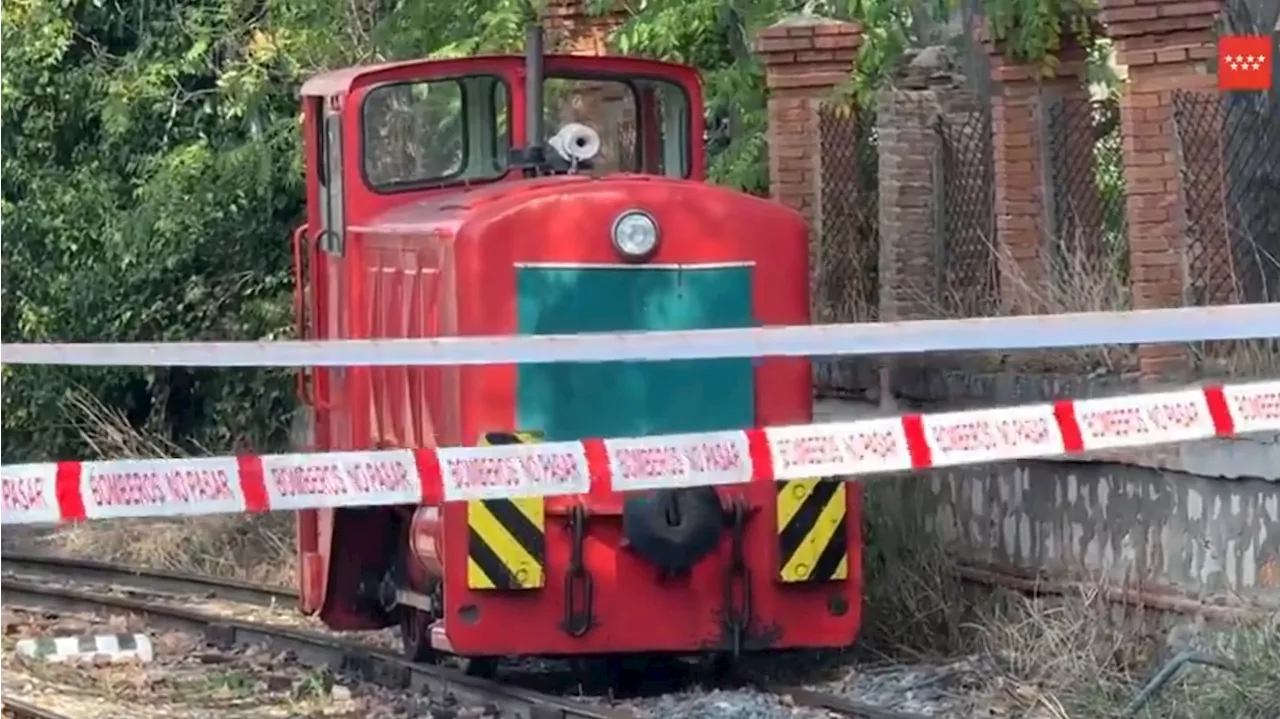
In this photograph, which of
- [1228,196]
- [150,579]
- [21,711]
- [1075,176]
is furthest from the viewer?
[150,579]

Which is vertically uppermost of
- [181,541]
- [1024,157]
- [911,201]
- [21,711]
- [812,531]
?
[1024,157]

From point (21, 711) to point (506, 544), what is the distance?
2.22 metres

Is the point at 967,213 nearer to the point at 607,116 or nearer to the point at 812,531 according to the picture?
the point at 607,116

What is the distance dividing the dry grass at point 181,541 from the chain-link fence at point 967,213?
180 inches

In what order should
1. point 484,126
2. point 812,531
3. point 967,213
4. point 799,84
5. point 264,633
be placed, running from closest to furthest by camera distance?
point 812,531 < point 484,126 < point 264,633 < point 967,213 < point 799,84

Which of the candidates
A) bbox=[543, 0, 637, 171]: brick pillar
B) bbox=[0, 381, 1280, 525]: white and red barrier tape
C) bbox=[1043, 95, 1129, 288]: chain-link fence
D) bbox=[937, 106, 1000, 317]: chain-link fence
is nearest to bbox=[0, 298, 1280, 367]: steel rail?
bbox=[0, 381, 1280, 525]: white and red barrier tape

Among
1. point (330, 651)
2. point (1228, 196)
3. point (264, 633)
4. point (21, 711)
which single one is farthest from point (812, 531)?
point (264, 633)

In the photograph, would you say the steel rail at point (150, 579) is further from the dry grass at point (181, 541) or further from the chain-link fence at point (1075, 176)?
the chain-link fence at point (1075, 176)

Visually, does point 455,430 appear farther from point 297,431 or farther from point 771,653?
point 297,431

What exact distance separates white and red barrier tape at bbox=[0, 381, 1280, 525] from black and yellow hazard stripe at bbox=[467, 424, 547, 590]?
163 centimetres

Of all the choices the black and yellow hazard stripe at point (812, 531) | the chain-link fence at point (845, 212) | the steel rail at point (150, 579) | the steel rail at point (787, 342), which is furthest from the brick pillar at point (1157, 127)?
the steel rail at point (150, 579)

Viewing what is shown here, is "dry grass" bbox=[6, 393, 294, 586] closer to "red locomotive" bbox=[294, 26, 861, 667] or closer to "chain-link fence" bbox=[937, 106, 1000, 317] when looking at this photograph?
"chain-link fence" bbox=[937, 106, 1000, 317]

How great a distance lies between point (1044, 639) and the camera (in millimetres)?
10992

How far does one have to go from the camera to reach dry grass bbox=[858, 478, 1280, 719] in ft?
31.3
